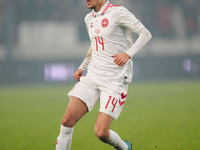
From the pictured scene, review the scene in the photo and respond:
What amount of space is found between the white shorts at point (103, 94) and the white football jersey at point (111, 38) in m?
0.08

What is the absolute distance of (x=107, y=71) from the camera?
4496 mm

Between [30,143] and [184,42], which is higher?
[30,143]

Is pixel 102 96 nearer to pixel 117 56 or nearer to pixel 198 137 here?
pixel 117 56

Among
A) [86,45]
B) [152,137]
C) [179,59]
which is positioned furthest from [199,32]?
[152,137]

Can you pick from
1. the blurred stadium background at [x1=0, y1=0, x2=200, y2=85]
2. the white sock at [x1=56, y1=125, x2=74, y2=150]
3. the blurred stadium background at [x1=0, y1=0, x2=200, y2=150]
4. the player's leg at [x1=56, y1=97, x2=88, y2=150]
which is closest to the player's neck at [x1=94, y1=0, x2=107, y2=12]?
the player's leg at [x1=56, y1=97, x2=88, y2=150]

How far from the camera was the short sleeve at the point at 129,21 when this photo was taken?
438 centimetres

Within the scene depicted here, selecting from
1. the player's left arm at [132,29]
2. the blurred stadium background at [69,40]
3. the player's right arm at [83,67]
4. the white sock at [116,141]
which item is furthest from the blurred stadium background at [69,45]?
the player's left arm at [132,29]

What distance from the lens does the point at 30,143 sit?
649 centimetres

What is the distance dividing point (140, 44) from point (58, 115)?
6.63 meters

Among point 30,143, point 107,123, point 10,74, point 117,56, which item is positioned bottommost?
point 10,74

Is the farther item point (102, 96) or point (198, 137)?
point (198, 137)

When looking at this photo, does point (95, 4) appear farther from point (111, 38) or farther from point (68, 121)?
point (68, 121)

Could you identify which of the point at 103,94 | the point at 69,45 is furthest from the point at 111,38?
the point at 69,45

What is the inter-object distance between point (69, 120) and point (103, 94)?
1.53ft
